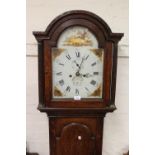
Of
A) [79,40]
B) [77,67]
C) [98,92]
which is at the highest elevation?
[79,40]

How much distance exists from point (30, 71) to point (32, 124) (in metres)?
0.26

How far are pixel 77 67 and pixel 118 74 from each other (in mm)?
256

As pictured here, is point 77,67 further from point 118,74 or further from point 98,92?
point 118,74

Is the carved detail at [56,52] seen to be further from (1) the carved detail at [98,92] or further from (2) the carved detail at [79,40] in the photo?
(1) the carved detail at [98,92]

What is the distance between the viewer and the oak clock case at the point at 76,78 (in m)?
0.91

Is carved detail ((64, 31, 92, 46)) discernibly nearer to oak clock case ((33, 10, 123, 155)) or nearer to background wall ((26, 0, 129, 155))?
oak clock case ((33, 10, 123, 155))

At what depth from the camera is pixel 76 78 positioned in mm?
957

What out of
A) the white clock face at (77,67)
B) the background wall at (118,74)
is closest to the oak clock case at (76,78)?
the white clock face at (77,67)

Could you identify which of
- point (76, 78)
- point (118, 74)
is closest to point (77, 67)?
point (76, 78)

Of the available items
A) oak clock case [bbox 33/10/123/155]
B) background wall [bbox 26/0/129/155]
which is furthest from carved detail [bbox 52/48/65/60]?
background wall [bbox 26/0/129/155]
